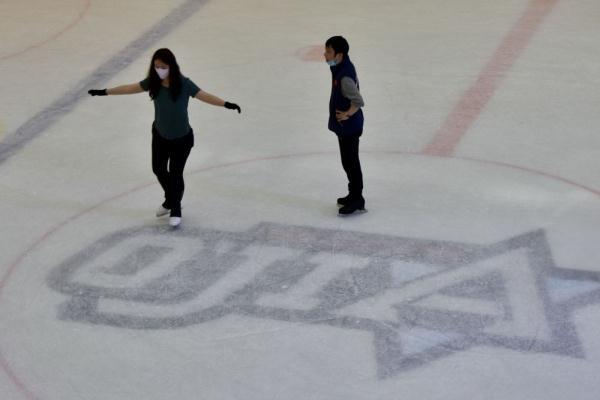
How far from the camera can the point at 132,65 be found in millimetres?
10531

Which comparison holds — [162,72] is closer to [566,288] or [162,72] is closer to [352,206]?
[352,206]

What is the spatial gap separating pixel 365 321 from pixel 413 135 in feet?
9.73

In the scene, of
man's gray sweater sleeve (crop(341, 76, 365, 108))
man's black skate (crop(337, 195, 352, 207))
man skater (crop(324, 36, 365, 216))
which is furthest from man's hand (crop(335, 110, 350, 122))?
man's black skate (crop(337, 195, 352, 207))

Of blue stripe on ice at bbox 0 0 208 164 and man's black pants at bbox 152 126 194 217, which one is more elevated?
man's black pants at bbox 152 126 194 217

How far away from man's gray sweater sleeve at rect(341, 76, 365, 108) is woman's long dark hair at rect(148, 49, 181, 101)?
111 cm

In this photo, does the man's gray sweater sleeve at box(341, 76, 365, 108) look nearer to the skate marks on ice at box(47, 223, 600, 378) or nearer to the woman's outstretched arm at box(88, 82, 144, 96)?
the skate marks on ice at box(47, 223, 600, 378)

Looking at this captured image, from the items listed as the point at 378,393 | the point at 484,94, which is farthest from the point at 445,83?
the point at 378,393

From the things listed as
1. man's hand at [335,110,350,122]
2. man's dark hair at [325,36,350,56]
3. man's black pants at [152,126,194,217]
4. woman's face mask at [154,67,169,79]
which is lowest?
man's black pants at [152,126,194,217]

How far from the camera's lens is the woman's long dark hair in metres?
6.62

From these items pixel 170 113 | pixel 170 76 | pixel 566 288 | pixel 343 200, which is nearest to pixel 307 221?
pixel 343 200

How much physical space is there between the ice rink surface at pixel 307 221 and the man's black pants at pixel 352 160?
0.23 m

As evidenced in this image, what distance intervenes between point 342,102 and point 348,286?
4.30 feet

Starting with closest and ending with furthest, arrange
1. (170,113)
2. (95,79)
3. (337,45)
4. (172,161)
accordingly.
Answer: (337,45)
(170,113)
(172,161)
(95,79)

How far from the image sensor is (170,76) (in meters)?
6.70
